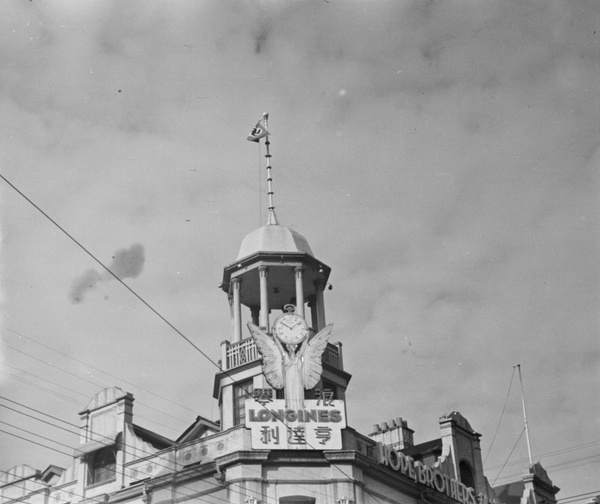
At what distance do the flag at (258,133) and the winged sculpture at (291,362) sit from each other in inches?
398

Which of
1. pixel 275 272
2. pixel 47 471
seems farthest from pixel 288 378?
pixel 47 471

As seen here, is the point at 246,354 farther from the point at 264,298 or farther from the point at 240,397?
the point at 264,298

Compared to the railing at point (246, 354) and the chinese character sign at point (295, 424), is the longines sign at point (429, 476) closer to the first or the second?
the chinese character sign at point (295, 424)

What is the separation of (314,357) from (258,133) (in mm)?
11744

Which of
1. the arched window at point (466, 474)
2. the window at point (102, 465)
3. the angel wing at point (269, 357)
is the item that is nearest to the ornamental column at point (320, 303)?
the angel wing at point (269, 357)

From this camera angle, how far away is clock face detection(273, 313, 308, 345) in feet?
164

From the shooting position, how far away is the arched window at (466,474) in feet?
186

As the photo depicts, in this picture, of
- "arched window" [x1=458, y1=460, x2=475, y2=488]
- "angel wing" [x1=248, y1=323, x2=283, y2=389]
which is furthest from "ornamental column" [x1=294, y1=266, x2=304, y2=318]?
"arched window" [x1=458, y1=460, x2=475, y2=488]

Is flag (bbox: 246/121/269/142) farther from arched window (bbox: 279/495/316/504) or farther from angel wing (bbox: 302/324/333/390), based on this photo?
arched window (bbox: 279/495/316/504)

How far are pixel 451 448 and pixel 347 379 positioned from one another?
6.38 metres

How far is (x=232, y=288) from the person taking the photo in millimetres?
54750

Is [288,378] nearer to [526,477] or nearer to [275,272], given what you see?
[275,272]

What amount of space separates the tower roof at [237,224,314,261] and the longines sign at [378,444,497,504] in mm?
9878

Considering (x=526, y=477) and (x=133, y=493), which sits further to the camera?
(x=526, y=477)
